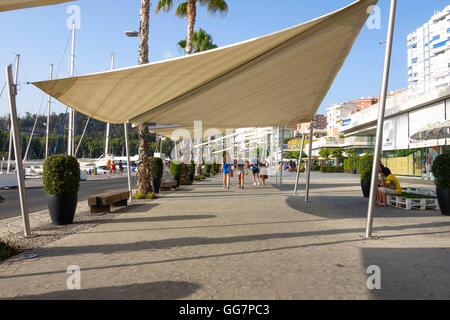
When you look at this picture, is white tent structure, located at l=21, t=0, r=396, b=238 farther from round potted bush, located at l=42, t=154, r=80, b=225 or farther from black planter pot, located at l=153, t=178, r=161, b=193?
black planter pot, located at l=153, t=178, r=161, b=193

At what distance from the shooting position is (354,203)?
10750mm

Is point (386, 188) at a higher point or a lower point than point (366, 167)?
lower

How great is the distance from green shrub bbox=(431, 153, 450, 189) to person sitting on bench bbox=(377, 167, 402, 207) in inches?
77.3

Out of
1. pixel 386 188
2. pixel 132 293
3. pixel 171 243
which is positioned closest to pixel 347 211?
pixel 386 188

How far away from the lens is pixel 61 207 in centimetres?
718

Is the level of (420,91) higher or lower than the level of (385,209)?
higher

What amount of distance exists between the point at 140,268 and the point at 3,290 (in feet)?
4.55

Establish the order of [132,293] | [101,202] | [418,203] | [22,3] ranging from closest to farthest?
[132,293] < [22,3] < [101,202] < [418,203]

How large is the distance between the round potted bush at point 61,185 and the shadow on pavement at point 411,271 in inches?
226

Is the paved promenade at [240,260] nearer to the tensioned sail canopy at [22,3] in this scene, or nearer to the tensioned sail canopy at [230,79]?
the tensioned sail canopy at [230,79]

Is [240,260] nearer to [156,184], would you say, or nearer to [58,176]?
[58,176]

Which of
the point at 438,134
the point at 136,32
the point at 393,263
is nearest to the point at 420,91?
the point at 438,134

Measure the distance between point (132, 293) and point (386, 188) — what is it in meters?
9.08
